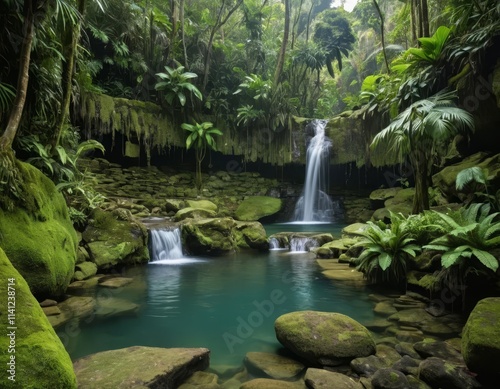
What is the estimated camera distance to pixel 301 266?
24.5ft

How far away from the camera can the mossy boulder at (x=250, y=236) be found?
941 centimetres

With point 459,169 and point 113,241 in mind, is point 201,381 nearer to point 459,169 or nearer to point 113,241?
point 113,241

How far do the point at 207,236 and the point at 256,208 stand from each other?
4.93 metres

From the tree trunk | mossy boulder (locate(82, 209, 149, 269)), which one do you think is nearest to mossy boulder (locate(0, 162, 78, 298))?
mossy boulder (locate(82, 209, 149, 269))

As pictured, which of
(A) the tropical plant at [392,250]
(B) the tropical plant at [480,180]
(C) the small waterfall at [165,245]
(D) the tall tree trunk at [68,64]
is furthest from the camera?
(C) the small waterfall at [165,245]

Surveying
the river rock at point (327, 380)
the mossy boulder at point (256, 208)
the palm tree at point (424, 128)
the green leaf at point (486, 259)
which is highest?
the palm tree at point (424, 128)

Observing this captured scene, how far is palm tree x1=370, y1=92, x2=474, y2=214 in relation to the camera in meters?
5.23

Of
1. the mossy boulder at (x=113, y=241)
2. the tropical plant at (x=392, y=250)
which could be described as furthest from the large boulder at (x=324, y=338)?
the mossy boulder at (x=113, y=241)

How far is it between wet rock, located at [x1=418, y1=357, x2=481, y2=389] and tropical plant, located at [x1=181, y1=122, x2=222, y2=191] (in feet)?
39.9

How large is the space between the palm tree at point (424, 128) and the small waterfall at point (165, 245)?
5643mm

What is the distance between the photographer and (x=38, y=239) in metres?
4.37

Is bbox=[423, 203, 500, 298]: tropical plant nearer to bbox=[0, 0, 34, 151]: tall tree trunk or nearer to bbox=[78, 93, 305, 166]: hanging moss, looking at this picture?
bbox=[0, 0, 34, 151]: tall tree trunk

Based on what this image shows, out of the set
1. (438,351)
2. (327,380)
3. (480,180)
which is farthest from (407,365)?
(480,180)

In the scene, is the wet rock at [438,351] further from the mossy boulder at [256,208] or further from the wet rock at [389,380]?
the mossy boulder at [256,208]
